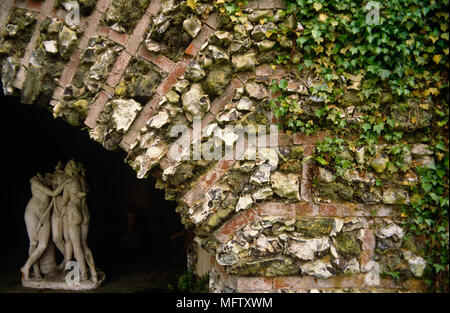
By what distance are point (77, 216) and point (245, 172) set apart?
9.59ft

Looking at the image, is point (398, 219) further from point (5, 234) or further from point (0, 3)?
point (5, 234)

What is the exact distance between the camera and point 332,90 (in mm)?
2885

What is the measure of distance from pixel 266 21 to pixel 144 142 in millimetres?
1465

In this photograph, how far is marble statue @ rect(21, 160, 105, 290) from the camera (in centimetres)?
465

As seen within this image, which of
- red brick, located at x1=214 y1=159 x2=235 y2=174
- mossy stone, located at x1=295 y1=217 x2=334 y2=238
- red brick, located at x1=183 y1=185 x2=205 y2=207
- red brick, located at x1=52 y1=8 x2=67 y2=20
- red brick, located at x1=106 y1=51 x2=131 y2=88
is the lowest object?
mossy stone, located at x1=295 y1=217 x2=334 y2=238

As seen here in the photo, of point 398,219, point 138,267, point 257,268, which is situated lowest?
point 138,267

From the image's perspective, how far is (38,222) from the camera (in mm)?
4762

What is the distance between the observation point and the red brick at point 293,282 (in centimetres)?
292

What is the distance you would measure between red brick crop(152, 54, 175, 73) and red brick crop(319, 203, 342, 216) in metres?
1.78

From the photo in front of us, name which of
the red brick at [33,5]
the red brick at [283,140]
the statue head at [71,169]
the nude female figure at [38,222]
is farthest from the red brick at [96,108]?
the nude female figure at [38,222]

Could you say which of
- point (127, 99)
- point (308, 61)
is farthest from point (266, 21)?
point (127, 99)

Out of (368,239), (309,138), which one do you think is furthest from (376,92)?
(368,239)

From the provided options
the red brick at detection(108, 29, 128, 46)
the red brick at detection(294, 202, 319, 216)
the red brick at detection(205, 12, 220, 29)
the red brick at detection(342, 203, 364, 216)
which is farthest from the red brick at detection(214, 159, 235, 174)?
the red brick at detection(108, 29, 128, 46)

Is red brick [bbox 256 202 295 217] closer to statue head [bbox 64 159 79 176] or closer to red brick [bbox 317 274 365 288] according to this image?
red brick [bbox 317 274 365 288]
